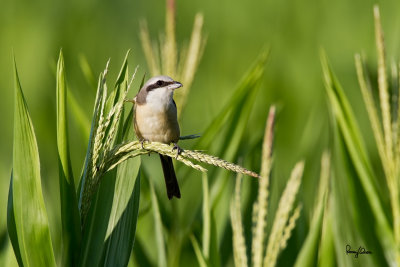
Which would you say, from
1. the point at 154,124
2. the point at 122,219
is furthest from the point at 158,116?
the point at 122,219

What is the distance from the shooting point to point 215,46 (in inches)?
171

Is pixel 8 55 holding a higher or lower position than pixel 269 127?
higher

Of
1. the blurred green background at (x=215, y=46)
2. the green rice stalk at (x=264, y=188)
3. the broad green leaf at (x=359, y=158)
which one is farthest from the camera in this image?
the blurred green background at (x=215, y=46)

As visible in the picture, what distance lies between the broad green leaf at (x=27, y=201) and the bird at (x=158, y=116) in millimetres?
693

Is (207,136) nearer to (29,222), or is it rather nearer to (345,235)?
(345,235)

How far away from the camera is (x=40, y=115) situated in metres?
3.92

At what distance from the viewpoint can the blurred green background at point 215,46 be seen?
3840mm

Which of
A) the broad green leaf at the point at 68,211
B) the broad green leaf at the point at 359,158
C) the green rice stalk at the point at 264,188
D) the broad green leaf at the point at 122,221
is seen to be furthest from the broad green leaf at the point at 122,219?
the broad green leaf at the point at 359,158

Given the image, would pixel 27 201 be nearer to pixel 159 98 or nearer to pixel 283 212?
pixel 283 212

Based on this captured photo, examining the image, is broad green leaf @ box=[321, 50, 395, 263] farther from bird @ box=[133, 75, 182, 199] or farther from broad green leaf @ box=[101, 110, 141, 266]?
broad green leaf @ box=[101, 110, 141, 266]

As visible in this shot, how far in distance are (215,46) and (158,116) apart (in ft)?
8.07

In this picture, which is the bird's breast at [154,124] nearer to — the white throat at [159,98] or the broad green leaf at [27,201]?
the white throat at [159,98]

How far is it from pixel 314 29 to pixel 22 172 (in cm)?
348

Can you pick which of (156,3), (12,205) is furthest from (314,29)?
(12,205)
